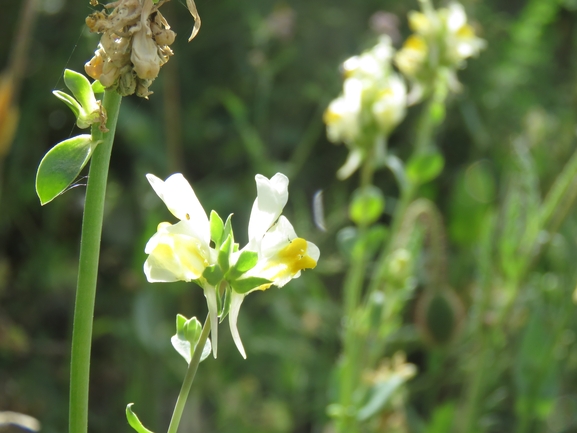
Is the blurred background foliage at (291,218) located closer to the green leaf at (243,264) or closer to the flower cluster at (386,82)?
the flower cluster at (386,82)

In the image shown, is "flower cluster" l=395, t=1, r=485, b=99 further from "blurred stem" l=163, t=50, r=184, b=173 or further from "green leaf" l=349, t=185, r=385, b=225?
"blurred stem" l=163, t=50, r=184, b=173

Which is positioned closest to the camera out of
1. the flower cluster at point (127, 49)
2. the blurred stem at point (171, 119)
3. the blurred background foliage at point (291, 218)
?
the flower cluster at point (127, 49)

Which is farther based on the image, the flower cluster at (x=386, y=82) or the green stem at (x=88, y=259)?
the flower cluster at (x=386, y=82)

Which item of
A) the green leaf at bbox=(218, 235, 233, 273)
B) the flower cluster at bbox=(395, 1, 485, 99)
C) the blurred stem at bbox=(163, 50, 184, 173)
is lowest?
the green leaf at bbox=(218, 235, 233, 273)

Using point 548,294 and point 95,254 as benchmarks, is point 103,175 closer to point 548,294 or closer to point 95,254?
point 95,254

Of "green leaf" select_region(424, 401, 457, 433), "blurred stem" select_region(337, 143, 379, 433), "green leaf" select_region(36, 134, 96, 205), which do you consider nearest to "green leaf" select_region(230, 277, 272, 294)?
"green leaf" select_region(36, 134, 96, 205)

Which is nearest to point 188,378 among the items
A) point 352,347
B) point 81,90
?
point 81,90

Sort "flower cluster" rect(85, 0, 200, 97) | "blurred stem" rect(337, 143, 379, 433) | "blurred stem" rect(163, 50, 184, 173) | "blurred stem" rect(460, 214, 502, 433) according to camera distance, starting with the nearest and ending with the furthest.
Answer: "flower cluster" rect(85, 0, 200, 97)
"blurred stem" rect(337, 143, 379, 433)
"blurred stem" rect(460, 214, 502, 433)
"blurred stem" rect(163, 50, 184, 173)

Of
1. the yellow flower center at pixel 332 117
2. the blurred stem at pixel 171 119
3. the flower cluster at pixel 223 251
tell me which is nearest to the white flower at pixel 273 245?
the flower cluster at pixel 223 251
